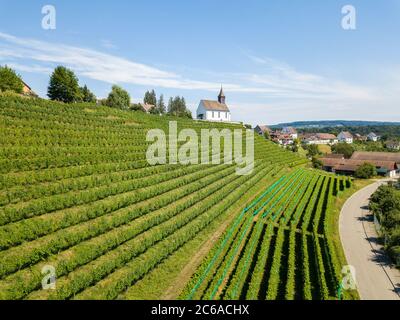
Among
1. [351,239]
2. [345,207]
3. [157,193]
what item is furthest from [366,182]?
[157,193]

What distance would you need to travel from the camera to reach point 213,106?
299ft

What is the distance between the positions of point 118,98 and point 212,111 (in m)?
33.9

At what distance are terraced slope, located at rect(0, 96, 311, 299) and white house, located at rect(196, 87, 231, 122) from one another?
52.6 meters

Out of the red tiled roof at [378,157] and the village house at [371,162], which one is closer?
the village house at [371,162]

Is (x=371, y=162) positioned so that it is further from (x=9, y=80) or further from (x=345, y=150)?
(x=9, y=80)

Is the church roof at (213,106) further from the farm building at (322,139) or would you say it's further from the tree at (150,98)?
the farm building at (322,139)

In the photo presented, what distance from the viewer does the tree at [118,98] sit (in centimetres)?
6275

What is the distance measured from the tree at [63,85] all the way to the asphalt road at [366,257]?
1631 inches

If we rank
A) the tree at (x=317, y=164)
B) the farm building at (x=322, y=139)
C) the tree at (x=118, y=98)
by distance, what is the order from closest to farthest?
the tree at (x=118, y=98), the tree at (x=317, y=164), the farm building at (x=322, y=139)

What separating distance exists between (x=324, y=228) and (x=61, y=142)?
26.0 metres

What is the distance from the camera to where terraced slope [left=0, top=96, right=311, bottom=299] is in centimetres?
1603

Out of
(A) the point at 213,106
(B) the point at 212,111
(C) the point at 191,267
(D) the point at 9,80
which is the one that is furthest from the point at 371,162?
(D) the point at 9,80

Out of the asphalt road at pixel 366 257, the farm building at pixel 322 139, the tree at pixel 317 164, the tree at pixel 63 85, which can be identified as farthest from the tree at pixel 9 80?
the farm building at pixel 322 139
